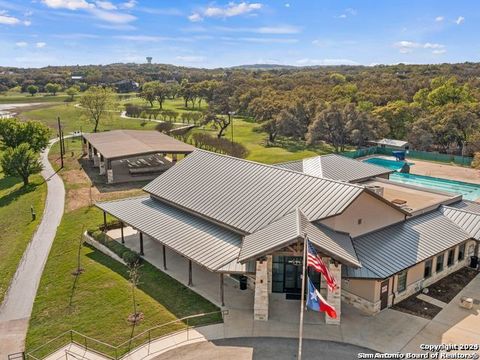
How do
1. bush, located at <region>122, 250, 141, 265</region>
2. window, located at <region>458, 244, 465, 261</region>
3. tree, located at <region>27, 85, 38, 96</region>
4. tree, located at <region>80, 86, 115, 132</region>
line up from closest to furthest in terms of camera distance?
window, located at <region>458, 244, 465, 261</region>, bush, located at <region>122, 250, 141, 265</region>, tree, located at <region>80, 86, 115, 132</region>, tree, located at <region>27, 85, 38, 96</region>

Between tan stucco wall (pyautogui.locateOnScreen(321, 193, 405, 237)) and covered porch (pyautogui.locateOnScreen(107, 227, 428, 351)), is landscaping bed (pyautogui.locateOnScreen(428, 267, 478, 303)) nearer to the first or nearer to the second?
covered porch (pyautogui.locateOnScreen(107, 227, 428, 351))

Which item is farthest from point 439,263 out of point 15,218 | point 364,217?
point 15,218

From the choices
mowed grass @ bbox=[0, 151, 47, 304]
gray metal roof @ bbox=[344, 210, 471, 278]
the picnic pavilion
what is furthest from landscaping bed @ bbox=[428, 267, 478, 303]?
the picnic pavilion

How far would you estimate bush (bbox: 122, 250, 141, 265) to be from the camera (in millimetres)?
29531

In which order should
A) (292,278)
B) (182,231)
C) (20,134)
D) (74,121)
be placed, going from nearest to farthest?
(292,278) < (182,231) < (20,134) < (74,121)

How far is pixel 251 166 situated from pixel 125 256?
11.2 m

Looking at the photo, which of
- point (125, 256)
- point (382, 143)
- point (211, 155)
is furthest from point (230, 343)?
point (382, 143)

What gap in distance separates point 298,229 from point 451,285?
1234cm

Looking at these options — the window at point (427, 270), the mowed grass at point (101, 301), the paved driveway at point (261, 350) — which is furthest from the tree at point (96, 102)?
the window at point (427, 270)

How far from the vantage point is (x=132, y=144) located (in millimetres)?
57781

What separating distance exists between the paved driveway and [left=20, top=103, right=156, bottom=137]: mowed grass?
3045 inches

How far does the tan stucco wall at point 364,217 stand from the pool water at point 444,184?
28551 mm

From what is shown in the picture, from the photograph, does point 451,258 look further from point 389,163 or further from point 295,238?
point 389,163

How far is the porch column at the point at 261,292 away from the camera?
22016 millimetres
